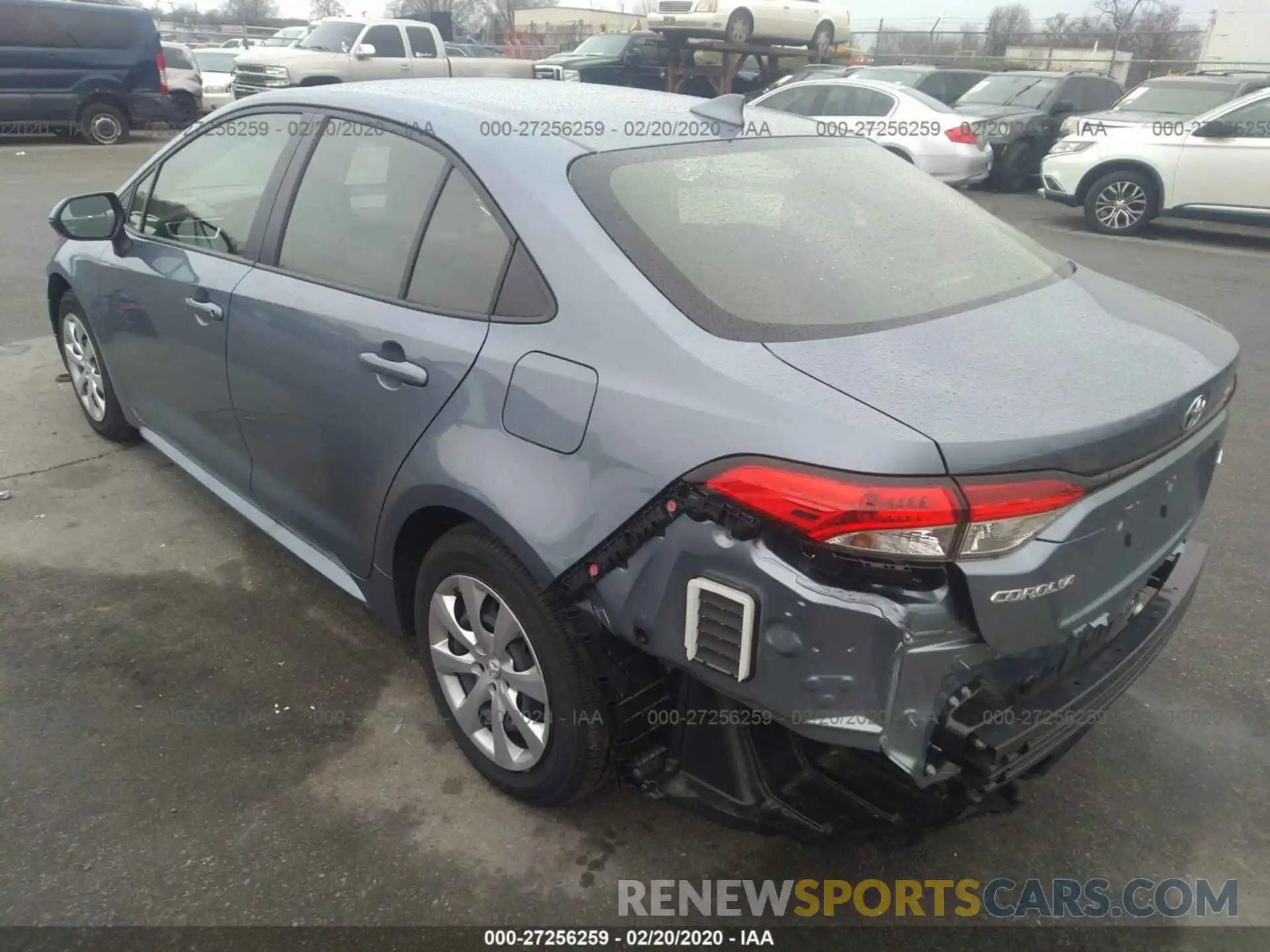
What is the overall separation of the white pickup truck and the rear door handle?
15.4 meters

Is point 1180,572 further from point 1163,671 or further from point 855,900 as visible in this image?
point 855,900

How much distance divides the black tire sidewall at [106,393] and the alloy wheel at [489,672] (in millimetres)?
2537

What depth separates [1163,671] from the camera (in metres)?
3.09

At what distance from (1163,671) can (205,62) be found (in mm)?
23608

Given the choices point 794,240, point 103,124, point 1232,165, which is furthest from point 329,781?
point 103,124

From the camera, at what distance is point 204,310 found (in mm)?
3164

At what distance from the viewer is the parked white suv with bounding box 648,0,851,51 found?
18.0m

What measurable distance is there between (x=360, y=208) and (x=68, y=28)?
15495 millimetres

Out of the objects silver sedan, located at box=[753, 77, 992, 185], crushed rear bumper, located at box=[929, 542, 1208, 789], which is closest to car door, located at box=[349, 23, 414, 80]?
silver sedan, located at box=[753, 77, 992, 185]

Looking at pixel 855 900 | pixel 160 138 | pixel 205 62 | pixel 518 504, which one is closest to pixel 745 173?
pixel 518 504

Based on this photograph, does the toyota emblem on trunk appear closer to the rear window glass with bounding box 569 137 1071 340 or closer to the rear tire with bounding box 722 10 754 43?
the rear window glass with bounding box 569 137 1071 340

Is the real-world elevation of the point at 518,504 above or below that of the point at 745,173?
below

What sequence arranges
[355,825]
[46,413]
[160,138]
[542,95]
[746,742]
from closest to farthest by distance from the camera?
[746,742] < [355,825] < [542,95] < [46,413] < [160,138]

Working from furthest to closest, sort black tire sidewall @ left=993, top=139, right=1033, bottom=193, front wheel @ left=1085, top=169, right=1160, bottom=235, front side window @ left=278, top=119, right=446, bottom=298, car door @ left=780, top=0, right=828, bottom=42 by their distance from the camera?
1. car door @ left=780, top=0, right=828, bottom=42
2. black tire sidewall @ left=993, top=139, right=1033, bottom=193
3. front wheel @ left=1085, top=169, right=1160, bottom=235
4. front side window @ left=278, top=119, right=446, bottom=298
